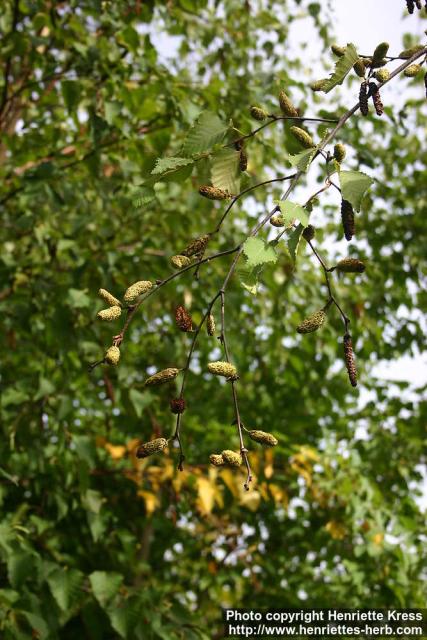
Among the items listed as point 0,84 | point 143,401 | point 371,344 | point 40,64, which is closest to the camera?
point 143,401

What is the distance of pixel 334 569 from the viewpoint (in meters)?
4.03

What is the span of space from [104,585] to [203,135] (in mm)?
1790

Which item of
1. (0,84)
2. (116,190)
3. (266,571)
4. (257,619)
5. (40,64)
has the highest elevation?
(0,84)

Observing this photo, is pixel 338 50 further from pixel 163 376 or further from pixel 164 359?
pixel 164 359

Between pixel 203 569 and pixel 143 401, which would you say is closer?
pixel 143 401

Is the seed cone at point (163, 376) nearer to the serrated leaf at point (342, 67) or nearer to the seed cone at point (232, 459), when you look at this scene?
the seed cone at point (232, 459)

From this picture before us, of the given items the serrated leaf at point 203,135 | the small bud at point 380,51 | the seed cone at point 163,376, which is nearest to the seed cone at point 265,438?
the seed cone at point 163,376

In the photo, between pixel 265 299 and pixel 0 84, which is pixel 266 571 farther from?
pixel 0 84

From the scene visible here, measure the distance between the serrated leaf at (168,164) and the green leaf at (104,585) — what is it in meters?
1.72

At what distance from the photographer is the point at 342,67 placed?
3.29ft

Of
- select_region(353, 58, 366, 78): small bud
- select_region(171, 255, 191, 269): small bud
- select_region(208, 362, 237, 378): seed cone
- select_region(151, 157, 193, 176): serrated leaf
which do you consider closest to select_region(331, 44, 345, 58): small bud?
select_region(353, 58, 366, 78): small bud

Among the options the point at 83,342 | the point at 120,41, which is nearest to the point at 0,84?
the point at 120,41

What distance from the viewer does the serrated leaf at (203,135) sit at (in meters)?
1.12

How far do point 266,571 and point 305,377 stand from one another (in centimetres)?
119
